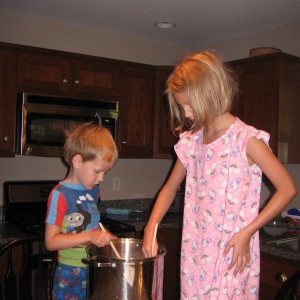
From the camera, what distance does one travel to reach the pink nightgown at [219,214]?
123cm

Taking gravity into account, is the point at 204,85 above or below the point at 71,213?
above

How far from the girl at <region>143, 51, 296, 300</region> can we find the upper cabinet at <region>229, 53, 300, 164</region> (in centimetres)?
134

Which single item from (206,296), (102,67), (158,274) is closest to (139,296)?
(158,274)

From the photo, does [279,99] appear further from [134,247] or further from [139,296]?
[139,296]

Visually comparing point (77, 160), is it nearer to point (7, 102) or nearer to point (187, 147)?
point (187, 147)

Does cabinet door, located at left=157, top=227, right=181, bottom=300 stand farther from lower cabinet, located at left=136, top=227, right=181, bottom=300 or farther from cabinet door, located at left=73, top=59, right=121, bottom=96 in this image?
cabinet door, located at left=73, top=59, right=121, bottom=96

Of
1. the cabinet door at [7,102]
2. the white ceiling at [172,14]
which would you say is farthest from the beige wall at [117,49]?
the cabinet door at [7,102]

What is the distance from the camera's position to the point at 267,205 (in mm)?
1104

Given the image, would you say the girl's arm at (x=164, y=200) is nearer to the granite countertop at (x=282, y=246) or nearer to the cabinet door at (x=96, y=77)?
the granite countertop at (x=282, y=246)

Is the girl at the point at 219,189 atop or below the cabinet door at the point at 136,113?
below

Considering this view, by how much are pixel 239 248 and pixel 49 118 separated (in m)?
1.86

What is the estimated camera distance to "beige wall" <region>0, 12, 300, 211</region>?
9.48 ft

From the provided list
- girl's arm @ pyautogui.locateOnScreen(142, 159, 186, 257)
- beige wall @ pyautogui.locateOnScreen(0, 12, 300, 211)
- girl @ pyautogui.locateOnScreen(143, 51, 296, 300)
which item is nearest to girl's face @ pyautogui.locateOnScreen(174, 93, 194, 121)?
girl @ pyautogui.locateOnScreen(143, 51, 296, 300)

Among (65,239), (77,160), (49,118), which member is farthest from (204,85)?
(49,118)
